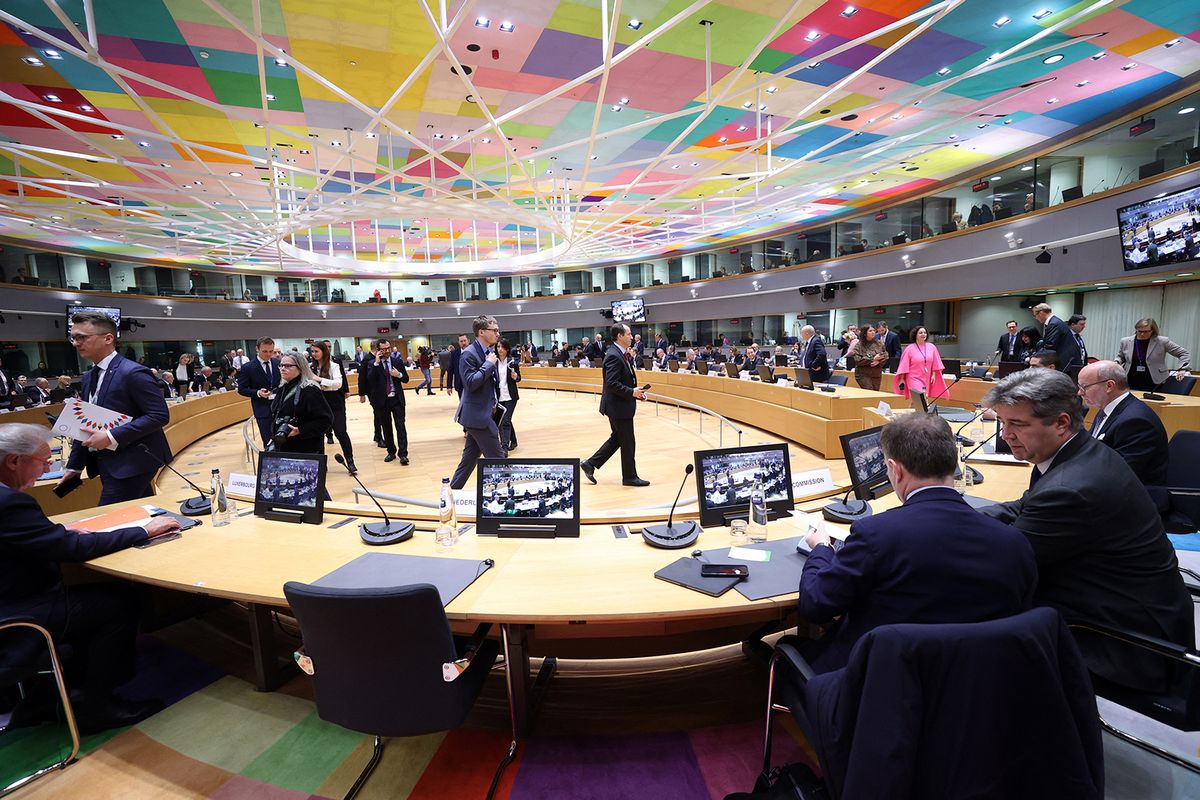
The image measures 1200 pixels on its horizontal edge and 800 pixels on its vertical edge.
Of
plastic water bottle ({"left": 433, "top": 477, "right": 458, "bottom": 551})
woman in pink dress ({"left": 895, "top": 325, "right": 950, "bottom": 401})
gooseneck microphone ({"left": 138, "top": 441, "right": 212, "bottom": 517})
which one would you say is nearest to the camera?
plastic water bottle ({"left": 433, "top": 477, "right": 458, "bottom": 551})

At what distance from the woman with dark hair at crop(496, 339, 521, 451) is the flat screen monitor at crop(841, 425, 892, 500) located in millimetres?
3035

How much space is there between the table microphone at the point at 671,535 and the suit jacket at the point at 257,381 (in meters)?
5.84

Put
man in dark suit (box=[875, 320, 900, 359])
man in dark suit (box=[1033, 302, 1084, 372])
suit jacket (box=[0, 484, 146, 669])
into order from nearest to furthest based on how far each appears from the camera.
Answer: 1. suit jacket (box=[0, 484, 146, 669])
2. man in dark suit (box=[1033, 302, 1084, 372])
3. man in dark suit (box=[875, 320, 900, 359])

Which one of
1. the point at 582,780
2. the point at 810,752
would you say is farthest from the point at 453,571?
the point at 810,752

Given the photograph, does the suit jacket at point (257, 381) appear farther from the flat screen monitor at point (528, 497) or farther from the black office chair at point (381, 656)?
the black office chair at point (381, 656)

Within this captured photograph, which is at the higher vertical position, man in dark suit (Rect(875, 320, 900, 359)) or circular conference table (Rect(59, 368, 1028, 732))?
man in dark suit (Rect(875, 320, 900, 359))

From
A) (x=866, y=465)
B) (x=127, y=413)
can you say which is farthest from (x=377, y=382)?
(x=866, y=465)

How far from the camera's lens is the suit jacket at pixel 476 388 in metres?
4.40

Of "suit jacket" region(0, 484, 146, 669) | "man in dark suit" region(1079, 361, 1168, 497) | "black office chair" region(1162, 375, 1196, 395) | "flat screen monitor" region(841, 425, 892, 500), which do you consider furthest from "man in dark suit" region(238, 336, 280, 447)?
"black office chair" region(1162, 375, 1196, 395)

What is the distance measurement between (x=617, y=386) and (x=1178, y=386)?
6.12 m

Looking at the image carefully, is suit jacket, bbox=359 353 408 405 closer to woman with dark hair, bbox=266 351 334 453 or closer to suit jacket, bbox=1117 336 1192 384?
woman with dark hair, bbox=266 351 334 453

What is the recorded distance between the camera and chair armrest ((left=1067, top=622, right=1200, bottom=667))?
143 cm

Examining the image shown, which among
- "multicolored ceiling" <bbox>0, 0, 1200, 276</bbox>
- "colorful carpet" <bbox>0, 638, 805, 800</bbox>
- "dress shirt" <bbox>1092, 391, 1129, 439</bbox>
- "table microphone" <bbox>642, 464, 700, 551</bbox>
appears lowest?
"colorful carpet" <bbox>0, 638, 805, 800</bbox>

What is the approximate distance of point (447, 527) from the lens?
8.08 feet
